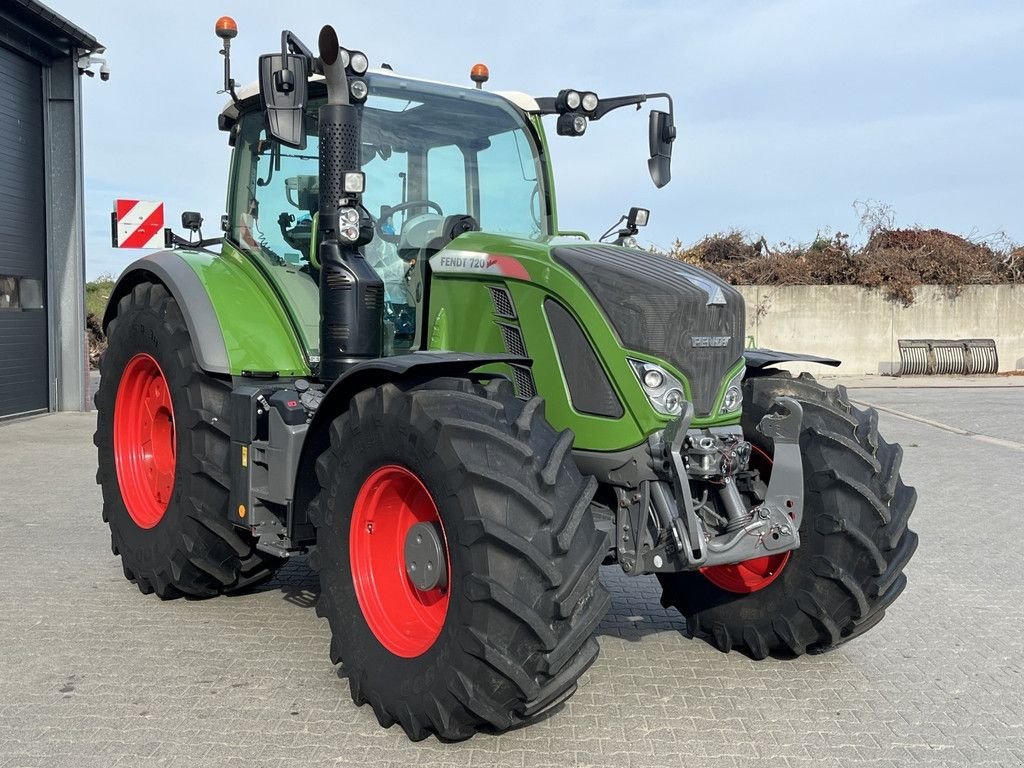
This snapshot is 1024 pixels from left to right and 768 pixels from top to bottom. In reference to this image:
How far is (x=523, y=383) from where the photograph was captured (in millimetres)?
4004

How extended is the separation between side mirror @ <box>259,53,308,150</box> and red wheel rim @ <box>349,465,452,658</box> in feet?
4.45

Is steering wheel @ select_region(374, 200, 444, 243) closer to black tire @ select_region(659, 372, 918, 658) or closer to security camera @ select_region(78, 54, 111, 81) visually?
black tire @ select_region(659, 372, 918, 658)

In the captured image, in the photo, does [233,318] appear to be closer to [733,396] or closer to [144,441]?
[144,441]

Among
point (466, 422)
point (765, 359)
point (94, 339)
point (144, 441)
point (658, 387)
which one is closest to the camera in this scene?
point (466, 422)

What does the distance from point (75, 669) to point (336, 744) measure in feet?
4.57

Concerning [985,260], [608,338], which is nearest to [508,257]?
[608,338]

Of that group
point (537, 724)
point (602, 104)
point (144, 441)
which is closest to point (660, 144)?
point (602, 104)

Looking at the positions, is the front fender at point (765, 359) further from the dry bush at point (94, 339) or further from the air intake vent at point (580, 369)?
the dry bush at point (94, 339)

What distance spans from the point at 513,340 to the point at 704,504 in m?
0.95

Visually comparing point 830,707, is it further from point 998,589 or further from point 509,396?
point 998,589

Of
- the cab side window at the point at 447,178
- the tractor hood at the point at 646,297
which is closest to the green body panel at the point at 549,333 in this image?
the tractor hood at the point at 646,297

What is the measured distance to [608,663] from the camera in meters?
4.40

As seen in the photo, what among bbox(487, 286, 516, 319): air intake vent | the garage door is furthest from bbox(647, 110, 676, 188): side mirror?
the garage door

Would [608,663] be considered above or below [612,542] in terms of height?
below
